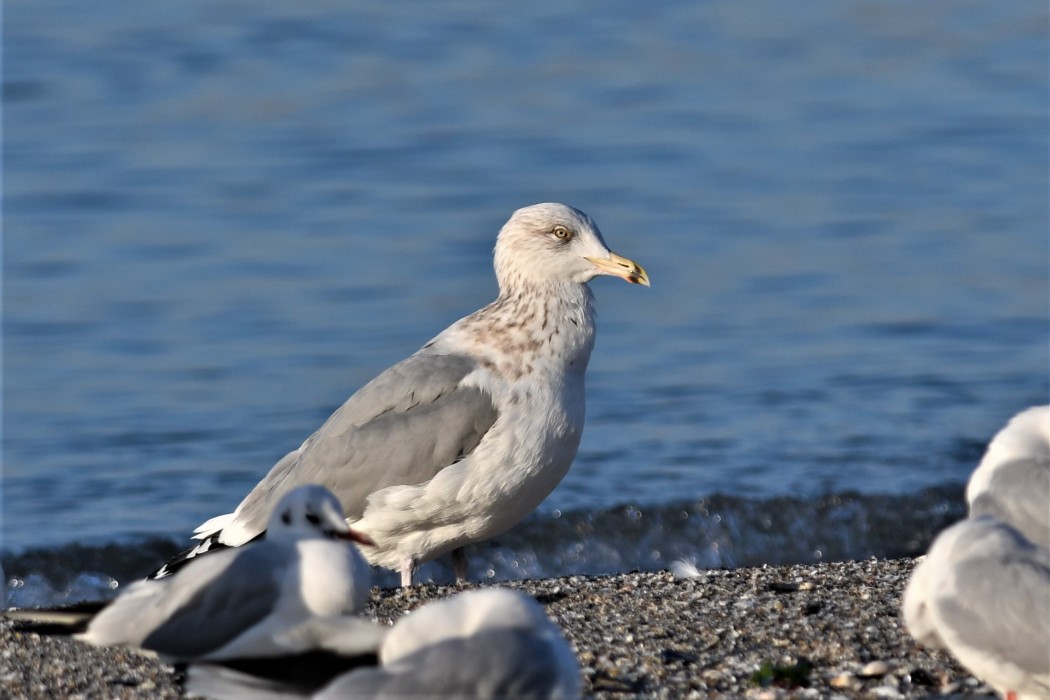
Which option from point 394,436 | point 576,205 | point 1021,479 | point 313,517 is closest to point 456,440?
point 394,436

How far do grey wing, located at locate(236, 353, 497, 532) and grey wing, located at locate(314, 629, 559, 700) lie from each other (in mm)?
2544

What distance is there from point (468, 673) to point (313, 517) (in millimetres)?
983

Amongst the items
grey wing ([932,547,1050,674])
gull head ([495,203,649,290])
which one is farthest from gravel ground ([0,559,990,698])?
gull head ([495,203,649,290])

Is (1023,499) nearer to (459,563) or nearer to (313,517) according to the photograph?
(313,517)

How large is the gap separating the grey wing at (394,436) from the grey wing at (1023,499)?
2.16 meters

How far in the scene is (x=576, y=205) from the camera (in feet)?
53.1

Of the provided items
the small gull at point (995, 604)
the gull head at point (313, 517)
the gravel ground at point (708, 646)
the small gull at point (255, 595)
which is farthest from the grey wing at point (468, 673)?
the small gull at point (995, 604)

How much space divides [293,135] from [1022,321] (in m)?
8.45

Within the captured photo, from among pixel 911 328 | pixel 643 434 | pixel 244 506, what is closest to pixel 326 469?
pixel 244 506

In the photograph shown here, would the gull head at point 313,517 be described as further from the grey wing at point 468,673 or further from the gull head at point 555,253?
the gull head at point 555,253

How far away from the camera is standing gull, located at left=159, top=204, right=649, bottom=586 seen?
23.6ft

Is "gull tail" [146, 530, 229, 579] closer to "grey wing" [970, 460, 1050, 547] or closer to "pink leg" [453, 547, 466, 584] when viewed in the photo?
"pink leg" [453, 547, 466, 584]

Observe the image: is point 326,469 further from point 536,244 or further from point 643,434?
point 643,434

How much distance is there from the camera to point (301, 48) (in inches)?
843
